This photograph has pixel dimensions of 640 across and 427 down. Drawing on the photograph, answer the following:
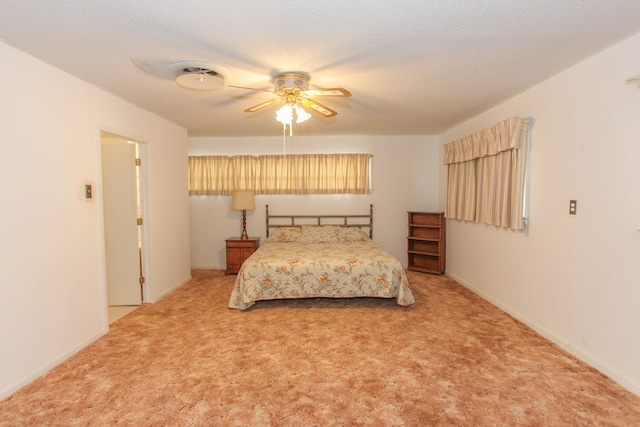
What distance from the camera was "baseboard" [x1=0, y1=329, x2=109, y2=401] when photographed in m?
2.16

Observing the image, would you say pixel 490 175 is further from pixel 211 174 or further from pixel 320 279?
pixel 211 174

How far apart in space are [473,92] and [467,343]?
8.12 feet

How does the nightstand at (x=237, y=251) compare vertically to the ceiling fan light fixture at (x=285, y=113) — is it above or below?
below

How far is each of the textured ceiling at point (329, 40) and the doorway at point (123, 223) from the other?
850 millimetres

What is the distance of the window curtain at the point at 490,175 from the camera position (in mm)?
3285

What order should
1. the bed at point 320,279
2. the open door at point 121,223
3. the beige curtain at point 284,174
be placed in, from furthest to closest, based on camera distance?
the beige curtain at point 284,174 → the open door at point 121,223 → the bed at point 320,279

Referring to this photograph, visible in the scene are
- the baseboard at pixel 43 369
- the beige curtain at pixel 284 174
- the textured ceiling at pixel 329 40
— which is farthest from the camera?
the beige curtain at pixel 284 174

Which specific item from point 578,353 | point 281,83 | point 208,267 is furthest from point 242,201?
point 578,353

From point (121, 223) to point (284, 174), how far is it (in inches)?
104

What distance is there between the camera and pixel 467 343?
9.50 feet

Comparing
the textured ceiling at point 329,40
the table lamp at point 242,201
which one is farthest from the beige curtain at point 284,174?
the textured ceiling at point 329,40

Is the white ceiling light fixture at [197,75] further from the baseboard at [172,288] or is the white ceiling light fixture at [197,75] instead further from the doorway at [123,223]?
the baseboard at [172,288]

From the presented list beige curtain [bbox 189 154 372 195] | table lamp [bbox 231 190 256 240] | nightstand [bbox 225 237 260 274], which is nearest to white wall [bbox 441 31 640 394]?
beige curtain [bbox 189 154 372 195]

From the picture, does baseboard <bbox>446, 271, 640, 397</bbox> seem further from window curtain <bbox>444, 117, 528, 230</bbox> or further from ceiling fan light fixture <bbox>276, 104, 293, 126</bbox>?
ceiling fan light fixture <bbox>276, 104, 293, 126</bbox>
